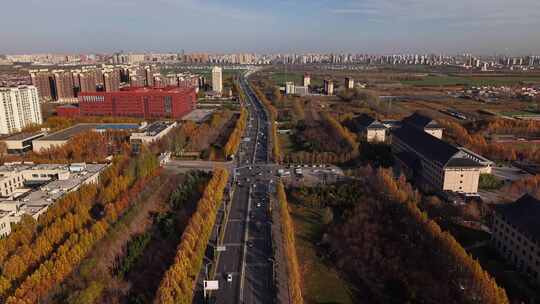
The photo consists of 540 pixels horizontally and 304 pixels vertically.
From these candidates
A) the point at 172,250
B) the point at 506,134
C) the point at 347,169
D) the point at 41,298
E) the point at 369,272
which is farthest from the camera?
the point at 506,134

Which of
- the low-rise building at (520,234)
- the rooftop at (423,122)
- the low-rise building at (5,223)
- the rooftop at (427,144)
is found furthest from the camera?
the rooftop at (423,122)

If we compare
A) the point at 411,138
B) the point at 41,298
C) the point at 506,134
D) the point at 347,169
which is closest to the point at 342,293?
the point at 41,298

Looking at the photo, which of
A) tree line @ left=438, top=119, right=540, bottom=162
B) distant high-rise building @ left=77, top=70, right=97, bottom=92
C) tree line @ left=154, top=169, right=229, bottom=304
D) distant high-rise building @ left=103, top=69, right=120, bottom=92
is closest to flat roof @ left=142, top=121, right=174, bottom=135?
tree line @ left=154, top=169, right=229, bottom=304

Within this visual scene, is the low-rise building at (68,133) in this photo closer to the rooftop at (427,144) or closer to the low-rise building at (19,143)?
the low-rise building at (19,143)

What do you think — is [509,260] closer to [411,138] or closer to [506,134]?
[411,138]

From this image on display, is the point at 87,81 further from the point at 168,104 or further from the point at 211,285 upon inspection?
the point at 211,285

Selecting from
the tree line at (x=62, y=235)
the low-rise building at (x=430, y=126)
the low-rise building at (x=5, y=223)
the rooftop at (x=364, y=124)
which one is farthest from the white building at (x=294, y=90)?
the low-rise building at (x=5, y=223)
